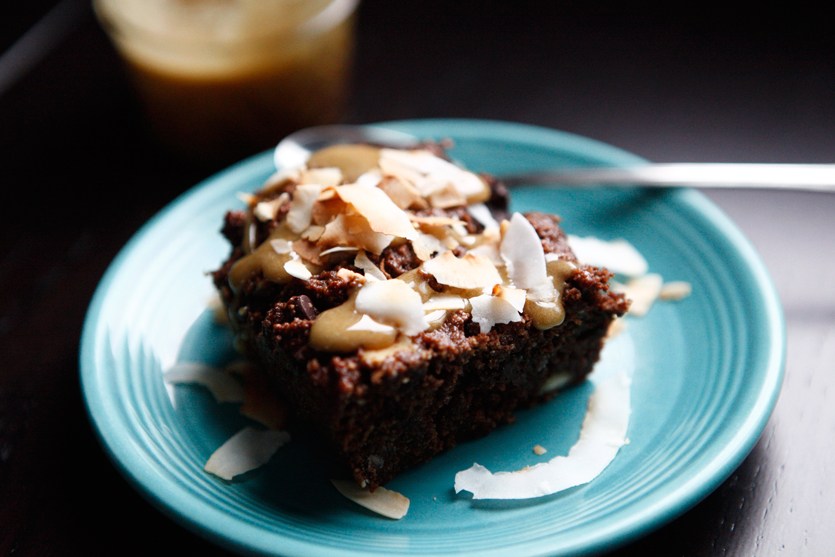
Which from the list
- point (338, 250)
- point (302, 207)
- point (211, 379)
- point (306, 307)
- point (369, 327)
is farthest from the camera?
point (211, 379)

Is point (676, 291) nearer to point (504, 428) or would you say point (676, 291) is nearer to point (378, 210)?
point (504, 428)

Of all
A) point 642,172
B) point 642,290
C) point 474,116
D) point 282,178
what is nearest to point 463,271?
point 282,178

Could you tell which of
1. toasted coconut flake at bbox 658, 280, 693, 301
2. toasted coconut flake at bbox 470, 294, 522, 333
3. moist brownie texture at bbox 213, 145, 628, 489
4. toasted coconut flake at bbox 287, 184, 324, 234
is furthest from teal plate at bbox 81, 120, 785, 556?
toasted coconut flake at bbox 287, 184, 324, 234

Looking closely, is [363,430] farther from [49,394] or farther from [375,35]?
[375,35]

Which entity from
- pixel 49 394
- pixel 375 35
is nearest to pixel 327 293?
pixel 49 394

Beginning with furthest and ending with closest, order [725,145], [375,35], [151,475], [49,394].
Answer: [375,35], [725,145], [49,394], [151,475]

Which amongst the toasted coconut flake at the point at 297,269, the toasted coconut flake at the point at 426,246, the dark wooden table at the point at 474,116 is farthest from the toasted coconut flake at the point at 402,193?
the dark wooden table at the point at 474,116
